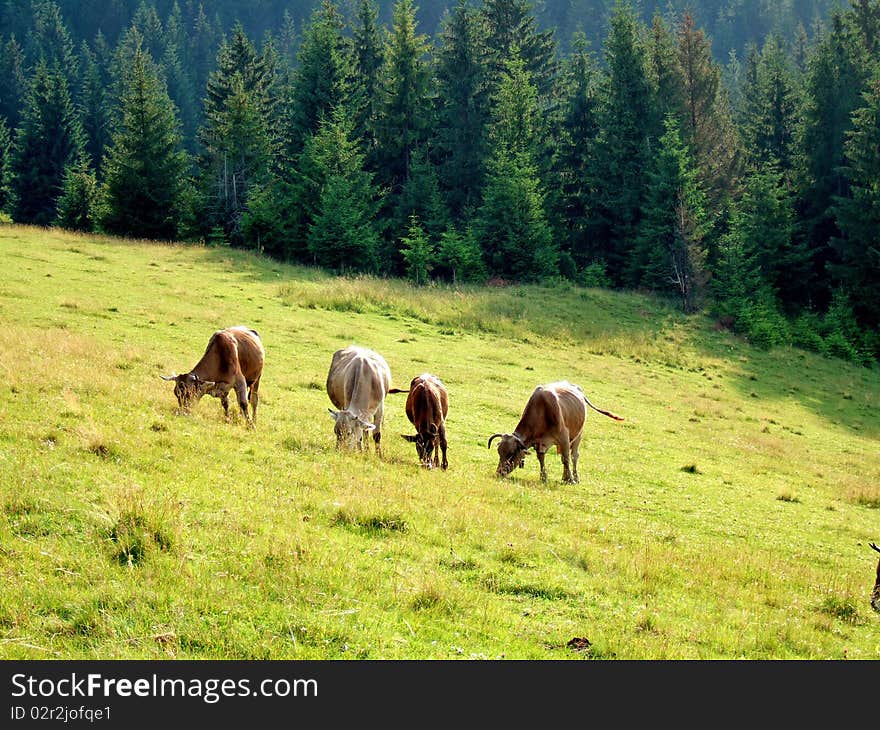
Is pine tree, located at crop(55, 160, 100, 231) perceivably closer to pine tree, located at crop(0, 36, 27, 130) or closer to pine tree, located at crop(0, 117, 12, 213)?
pine tree, located at crop(0, 117, 12, 213)

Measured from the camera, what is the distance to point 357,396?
1452 cm

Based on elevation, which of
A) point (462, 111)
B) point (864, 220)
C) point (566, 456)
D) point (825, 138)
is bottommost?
point (566, 456)


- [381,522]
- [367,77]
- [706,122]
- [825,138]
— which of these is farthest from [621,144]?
[381,522]

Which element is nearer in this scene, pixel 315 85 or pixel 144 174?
pixel 144 174

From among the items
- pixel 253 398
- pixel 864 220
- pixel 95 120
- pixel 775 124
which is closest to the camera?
pixel 253 398

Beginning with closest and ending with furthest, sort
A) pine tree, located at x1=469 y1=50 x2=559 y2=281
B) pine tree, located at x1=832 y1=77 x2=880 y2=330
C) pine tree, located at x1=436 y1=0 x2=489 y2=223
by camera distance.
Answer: pine tree, located at x1=832 y1=77 x2=880 y2=330 → pine tree, located at x1=469 y1=50 x2=559 y2=281 → pine tree, located at x1=436 y1=0 x2=489 y2=223

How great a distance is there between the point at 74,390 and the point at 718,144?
54210 mm

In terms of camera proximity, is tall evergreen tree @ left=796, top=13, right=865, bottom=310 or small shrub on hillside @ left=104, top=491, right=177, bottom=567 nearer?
small shrub on hillside @ left=104, top=491, right=177, bottom=567

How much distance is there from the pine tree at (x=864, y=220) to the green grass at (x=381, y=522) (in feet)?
82.0

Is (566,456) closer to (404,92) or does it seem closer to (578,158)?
(404,92)

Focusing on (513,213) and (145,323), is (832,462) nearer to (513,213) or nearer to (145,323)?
(145,323)

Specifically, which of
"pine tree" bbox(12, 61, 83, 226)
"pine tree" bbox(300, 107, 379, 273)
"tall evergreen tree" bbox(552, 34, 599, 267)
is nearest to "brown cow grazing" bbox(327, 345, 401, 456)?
"pine tree" bbox(300, 107, 379, 273)

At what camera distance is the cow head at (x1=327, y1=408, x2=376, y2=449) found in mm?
13680

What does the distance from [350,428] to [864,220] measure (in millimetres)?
46488
